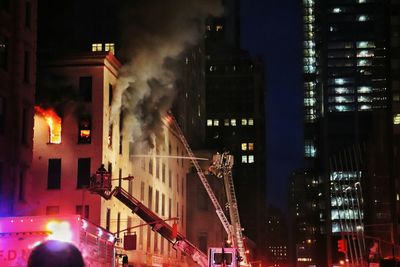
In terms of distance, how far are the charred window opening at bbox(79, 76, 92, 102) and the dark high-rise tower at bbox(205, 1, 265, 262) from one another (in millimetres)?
110996

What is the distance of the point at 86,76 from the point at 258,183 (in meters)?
126

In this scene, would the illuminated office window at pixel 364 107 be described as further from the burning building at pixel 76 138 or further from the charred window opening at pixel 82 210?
the charred window opening at pixel 82 210

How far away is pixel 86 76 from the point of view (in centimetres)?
4956

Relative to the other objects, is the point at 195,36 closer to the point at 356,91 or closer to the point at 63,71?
the point at 63,71

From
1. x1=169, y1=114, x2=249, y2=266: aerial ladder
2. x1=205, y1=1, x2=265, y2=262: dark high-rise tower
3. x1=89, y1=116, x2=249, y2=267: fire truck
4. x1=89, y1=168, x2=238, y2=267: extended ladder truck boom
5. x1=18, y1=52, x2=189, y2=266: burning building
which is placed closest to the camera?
x1=89, y1=116, x2=249, y2=267: fire truck

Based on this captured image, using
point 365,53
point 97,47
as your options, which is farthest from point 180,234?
point 365,53

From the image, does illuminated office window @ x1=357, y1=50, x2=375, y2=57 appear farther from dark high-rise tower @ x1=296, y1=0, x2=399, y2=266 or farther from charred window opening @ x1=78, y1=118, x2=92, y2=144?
charred window opening @ x1=78, y1=118, x2=92, y2=144

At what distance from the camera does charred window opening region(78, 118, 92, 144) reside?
48.9m

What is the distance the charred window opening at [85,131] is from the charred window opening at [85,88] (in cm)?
150

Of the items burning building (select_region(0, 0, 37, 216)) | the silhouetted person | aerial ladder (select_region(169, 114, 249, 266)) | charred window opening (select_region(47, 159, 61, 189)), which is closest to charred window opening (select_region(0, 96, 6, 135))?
burning building (select_region(0, 0, 37, 216))

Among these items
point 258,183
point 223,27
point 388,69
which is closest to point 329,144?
point 258,183

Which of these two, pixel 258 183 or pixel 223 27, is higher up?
pixel 223 27

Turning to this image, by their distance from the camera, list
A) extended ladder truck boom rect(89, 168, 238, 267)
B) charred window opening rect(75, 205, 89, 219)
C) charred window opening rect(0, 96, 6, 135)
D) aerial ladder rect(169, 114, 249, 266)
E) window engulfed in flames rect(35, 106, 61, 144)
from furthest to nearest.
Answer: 1. aerial ladder rect(169, 114, 249, 266)
2. window engulfed in flames rect(35, 106, 61, 144)
3. charred window opening rect(75, 205, 89, 219)
4. extended ladder truck boom rect(89, 168, 238, 267)
5. charred window opening rect(0, 96, 6, 135)

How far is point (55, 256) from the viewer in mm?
2885
